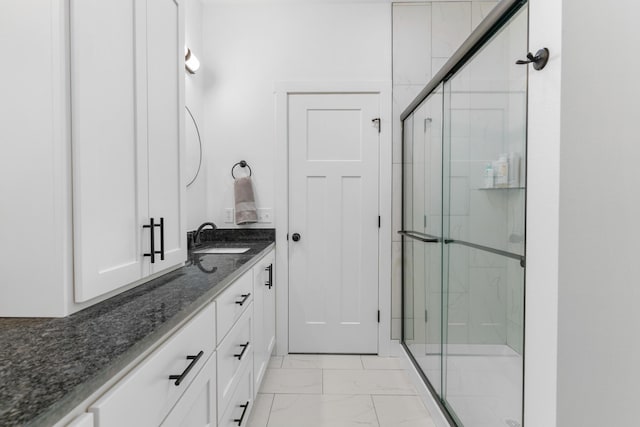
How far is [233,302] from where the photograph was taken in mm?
1381

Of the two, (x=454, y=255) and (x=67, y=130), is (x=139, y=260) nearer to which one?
(x=67, y=130)

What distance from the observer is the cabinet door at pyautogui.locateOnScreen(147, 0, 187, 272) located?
1201 mm

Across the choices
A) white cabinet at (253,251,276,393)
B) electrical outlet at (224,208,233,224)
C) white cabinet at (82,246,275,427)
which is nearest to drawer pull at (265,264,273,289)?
white cabinet at (253,251,276,393)

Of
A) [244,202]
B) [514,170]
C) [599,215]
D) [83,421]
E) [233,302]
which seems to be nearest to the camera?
[83,421]

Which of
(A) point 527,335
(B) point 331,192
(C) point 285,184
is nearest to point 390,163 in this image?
(B) point 331,192

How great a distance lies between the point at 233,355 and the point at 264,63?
2.13m

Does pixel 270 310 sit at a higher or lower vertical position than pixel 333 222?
lower

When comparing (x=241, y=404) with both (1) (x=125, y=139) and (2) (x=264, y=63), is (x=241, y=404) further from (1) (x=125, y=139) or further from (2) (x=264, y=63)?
(2) (x=264, y=63)

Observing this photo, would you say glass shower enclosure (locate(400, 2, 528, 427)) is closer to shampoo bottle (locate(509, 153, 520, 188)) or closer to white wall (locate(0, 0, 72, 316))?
shampoo bottle (locate(509, 153, 520, 188))

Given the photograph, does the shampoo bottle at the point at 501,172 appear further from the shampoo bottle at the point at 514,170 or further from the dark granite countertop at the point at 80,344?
the dark granite countertop at the point at 80,344

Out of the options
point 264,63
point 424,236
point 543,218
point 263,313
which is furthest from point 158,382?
point 264,63

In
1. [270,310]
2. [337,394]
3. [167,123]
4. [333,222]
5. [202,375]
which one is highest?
[167,123]

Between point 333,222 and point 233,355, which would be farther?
point 333,222

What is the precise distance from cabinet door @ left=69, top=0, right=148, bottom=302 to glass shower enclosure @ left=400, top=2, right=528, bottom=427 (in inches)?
46.9
